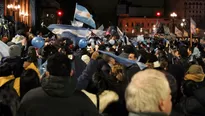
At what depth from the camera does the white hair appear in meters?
2.63

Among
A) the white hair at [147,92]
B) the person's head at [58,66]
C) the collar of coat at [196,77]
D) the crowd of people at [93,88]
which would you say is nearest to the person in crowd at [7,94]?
the crowd of people at [93,88]

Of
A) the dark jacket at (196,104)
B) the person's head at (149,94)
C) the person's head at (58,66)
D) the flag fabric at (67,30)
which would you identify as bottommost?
the dark jacket at (196,104)

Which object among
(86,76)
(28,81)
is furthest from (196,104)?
(28,81)

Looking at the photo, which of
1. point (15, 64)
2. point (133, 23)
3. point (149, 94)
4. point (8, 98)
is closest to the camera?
point (149, 94)

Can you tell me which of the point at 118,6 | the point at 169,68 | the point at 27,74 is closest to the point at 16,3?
the point at 169,68

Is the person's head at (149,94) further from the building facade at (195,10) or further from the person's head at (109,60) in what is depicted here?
the building facade at (195,10)

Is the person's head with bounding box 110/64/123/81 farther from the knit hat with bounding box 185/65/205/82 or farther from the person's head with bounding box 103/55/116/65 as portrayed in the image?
the knit hat with bounding box 185/65/205/82

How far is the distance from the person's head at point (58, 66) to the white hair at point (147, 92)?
0.95m

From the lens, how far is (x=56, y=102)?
3412 mm

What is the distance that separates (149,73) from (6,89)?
245 centimetres

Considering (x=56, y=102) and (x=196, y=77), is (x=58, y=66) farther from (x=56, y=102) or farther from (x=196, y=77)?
(x=196, y=77)

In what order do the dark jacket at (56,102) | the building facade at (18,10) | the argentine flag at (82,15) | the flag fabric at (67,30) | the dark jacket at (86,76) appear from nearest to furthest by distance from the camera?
the dark jacket at (56,102)
the dark jacket at (86,76)
the flag fabric at (67,30)
the argentine flag at (82,15)
the building facade at (18,10)

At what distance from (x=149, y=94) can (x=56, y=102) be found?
1.11 meters

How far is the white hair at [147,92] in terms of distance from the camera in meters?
2.63
